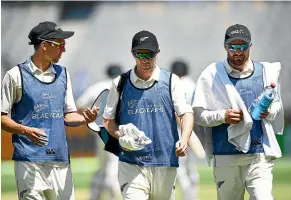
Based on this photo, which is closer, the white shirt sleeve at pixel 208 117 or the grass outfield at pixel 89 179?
the white shirt sleeve at pixel 208 117

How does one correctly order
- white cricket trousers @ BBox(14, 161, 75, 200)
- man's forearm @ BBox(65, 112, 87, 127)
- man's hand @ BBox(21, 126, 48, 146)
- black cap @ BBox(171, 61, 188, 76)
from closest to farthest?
1. man's hand @ BBox(21, 126, 48, 146)
2. white cricket trousers @ BBox(14, 161, 75, 200)
3. man's forearm @ BBox(65, 112, 87, 127)
4. black cap @ BBox(171, 61, 188, 76)

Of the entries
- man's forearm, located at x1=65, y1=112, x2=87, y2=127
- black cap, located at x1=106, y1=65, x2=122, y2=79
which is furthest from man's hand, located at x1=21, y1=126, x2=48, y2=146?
black cap, located at x1=106, y1=65, x2=122, y2=79

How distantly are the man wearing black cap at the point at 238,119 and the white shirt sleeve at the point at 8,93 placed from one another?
151 cm

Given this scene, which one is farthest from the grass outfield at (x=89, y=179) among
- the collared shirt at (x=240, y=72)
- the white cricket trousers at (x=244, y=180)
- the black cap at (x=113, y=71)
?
the collared shirt at (x=240, y=72)

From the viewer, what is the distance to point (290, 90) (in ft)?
53.2

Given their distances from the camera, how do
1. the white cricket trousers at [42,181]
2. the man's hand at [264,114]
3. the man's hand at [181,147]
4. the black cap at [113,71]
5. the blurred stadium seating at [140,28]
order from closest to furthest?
the man's hand at [181,147] → the white cricket trousers at [42,181] → the man's hand at [264,114] → the black cap at [113,71] → the blurred stadium seating at [140,28]

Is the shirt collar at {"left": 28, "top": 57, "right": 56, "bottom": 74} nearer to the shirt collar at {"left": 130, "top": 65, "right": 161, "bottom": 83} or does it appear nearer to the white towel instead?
the shirt collar at {"left": 130, "top": 65, "right": 161, "bottom": 83}

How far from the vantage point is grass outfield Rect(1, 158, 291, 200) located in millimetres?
15402

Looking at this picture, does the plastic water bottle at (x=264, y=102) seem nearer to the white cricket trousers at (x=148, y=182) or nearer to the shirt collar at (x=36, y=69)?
the white cricket trousers at (x=148, y=182)

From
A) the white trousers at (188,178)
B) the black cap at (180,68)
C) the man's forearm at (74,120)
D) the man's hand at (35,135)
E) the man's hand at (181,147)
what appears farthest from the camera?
the black cap at (180,68)

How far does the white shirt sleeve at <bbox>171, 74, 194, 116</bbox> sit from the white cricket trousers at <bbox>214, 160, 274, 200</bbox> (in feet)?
2.15

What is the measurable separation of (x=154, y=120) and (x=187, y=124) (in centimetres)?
27

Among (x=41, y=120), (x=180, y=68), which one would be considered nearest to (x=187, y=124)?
(x=41, y=120)

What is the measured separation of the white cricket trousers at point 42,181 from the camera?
9.83 metres
